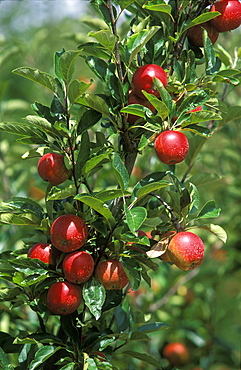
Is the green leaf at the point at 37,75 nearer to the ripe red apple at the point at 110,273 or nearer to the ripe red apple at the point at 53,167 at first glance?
the ripe red apple at the point at 53,167

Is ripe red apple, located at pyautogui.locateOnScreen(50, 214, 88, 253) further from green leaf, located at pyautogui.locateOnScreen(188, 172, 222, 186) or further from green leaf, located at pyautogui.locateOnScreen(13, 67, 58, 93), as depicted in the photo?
green leaf, located at pyautogui.locateOnScreen(188, 172, 222, 186)

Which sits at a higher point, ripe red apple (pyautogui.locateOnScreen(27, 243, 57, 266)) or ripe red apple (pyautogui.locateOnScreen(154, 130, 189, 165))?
ripe red apple (pyautogui.locateOnScreen(154, 130, 189, 165))

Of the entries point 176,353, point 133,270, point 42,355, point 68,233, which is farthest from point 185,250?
point 176,353

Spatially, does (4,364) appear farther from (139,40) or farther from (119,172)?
(139,40)

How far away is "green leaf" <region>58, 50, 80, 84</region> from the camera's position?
0.87 metres

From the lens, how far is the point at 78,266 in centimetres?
90

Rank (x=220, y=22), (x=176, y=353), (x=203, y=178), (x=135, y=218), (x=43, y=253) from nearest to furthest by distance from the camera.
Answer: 1. (x=135, y=218)
2. (x=43, y=253)
3. (x=220, y=22)
4. (x=203, y=178)
5. (x=176, y=353)

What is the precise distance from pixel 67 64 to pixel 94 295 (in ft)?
1.43

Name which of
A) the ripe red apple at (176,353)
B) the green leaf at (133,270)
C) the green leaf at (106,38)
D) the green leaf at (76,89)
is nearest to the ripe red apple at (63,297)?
the green leaf at (133,270)

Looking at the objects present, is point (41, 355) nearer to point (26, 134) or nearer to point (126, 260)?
point (126, 260)

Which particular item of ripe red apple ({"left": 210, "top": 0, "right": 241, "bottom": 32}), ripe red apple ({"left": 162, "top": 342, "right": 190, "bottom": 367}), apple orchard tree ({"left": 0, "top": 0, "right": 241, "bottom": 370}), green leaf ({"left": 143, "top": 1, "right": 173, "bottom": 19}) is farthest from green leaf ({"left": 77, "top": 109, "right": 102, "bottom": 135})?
ripe red apple ({"left": 162, "top": 342, "right": 190, "bottom": 367})

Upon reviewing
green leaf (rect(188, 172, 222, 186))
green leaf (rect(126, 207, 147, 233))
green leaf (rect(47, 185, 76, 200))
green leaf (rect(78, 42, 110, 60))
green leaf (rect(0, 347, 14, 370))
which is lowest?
green leaf (rect(188, 172, 222, 186))

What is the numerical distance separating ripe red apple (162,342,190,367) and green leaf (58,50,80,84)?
1.29 meters

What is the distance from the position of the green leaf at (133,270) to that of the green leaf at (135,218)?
0.39ft
